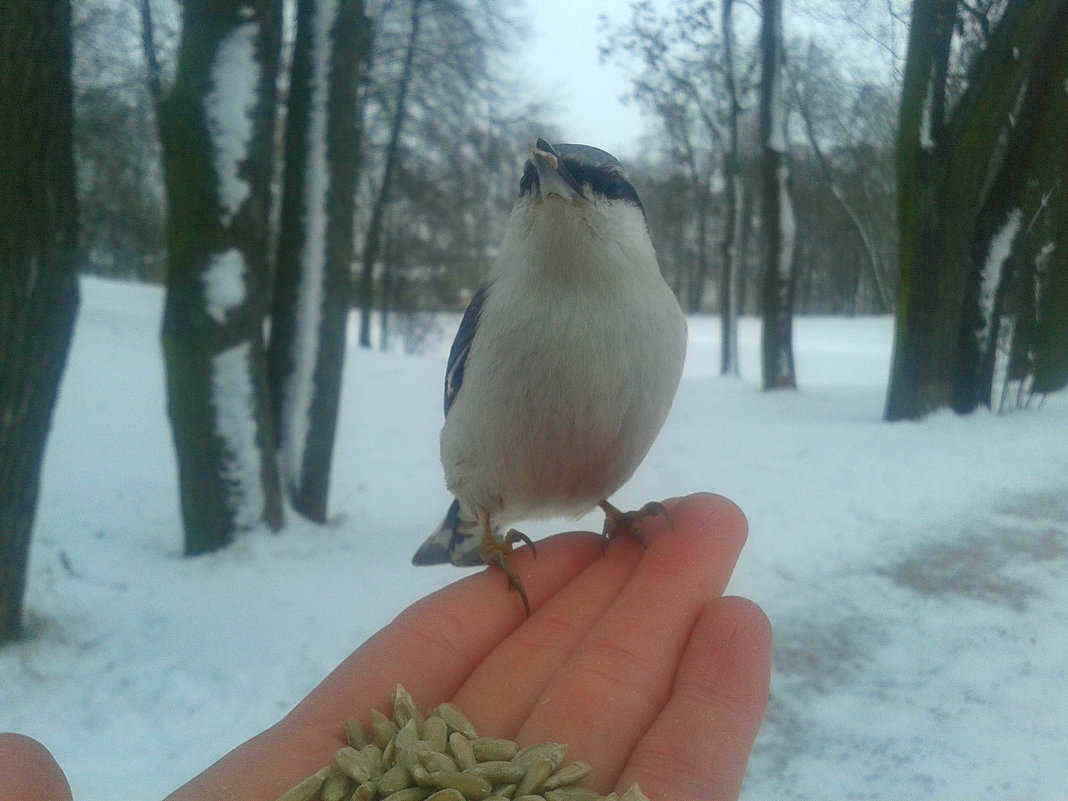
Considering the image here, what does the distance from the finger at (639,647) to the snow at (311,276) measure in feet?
8.13

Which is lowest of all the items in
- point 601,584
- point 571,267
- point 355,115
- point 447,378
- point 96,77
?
point 601,584

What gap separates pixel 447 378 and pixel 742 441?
3042 millimetres

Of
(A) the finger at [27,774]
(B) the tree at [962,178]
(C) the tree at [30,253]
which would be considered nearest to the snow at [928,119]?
(B) the tree at [962,178]

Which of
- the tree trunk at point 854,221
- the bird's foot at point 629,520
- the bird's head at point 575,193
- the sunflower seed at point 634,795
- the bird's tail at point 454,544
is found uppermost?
the tree trunk at point 854,221

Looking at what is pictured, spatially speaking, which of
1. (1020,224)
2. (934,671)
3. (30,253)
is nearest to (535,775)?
(934,671)

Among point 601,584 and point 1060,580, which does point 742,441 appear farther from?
point 601,584

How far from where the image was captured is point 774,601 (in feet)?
8.66

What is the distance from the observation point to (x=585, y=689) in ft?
4.69

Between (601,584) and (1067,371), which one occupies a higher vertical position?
(1067,371)

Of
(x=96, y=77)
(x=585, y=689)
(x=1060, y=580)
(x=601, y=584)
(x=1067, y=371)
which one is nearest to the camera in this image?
(x=585, y=689)

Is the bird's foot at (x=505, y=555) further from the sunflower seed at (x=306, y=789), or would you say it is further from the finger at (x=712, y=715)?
the sunflower seed at (x=306, y=789)

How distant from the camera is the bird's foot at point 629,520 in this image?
5.98 feet

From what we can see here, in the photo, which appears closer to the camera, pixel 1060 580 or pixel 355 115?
pixel 1060 580

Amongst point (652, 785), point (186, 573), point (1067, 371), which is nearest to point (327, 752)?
point (652, 785)
